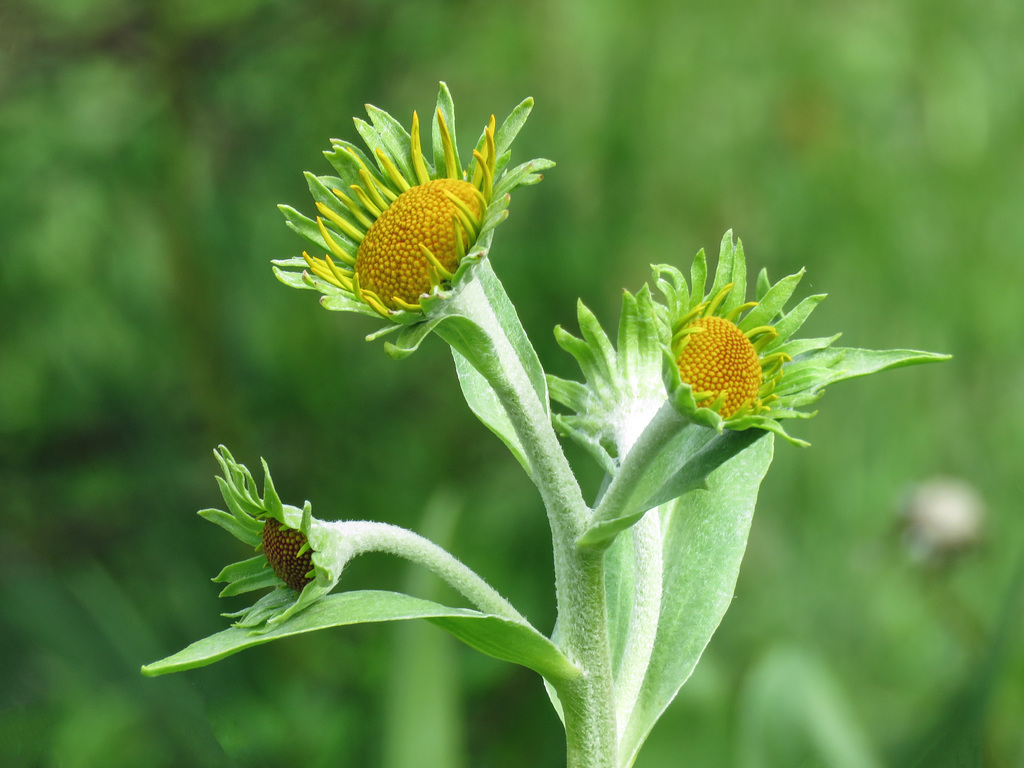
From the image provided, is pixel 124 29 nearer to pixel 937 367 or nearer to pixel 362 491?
pixel 362 491

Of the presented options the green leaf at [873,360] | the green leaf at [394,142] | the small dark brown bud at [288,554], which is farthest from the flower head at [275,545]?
the green leaf at [873,360]

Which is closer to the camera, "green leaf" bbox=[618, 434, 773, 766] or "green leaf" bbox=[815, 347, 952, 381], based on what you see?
"green leaf" bbox=[815, 347, 952, 381]

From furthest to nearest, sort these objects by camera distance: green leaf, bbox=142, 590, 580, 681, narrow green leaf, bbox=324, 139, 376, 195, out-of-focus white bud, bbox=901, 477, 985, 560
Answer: out-of-focus white bud, bbox=901, 477, 985, 560 < narrow green leaf, bbox=324, 139, 376, 195 < green leaf, bbox=142, 590, 580, 681

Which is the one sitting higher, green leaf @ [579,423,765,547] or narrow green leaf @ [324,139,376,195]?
narrow green leaf @ [324,139,376,195]

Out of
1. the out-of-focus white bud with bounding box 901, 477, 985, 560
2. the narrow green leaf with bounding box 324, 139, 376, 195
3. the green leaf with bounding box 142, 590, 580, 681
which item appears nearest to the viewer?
the green leaf with bounding box 142, 590, 580, 681

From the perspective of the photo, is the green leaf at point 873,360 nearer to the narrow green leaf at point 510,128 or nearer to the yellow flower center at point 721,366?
the yellow flower center at point 721,366

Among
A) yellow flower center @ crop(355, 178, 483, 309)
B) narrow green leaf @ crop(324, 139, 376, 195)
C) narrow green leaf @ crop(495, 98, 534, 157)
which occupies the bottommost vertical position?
yellow flower center @ crop(355, 178, 483, 309)

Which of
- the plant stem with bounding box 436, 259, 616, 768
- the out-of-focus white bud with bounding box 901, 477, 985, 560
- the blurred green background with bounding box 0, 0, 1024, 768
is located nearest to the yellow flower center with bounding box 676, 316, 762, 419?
the plant stem with bounding box 436, 259, 616, 768

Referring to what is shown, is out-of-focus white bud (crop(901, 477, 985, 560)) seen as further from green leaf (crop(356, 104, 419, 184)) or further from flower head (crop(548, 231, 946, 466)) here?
green leaf (crop(356, 104, 419, 184))
